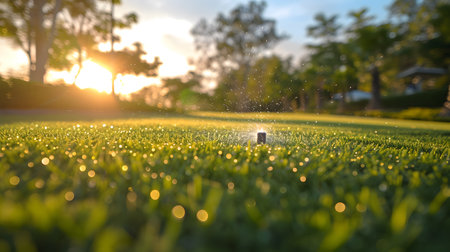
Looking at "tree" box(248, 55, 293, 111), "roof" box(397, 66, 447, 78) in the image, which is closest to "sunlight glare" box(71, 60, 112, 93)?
"tree" box(248, 55, 293, 111)

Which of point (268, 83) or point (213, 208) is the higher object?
point (268, 83)

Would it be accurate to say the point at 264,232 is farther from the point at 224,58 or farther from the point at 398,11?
the point at 398,11

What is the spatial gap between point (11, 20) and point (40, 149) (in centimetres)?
1714

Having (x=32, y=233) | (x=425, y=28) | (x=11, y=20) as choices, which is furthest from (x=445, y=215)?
(x=425, y=28)

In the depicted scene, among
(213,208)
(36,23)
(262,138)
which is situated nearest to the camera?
(213,208)

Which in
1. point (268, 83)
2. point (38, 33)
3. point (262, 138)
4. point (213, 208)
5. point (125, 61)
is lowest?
point (213, 208)

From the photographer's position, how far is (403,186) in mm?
1414

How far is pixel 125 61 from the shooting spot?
16.8 m

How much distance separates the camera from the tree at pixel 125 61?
16.1 metres

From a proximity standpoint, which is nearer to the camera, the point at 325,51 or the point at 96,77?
the point at 96,77

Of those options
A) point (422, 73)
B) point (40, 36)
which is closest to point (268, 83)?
point (422, 73)

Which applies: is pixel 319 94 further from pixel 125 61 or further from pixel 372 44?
pixel 125 61

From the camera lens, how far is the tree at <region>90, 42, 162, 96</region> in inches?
634

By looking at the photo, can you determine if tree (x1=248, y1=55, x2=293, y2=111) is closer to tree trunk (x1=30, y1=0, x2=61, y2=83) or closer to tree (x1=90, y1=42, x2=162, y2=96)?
tree (x1=90, y1=42, x2=162, y2=96)
